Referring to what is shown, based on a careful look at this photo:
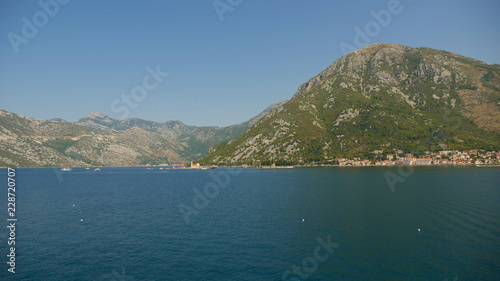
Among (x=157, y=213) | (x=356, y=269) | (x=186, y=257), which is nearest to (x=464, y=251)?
(x=356, y=269)

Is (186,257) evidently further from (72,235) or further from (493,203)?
(493,203)

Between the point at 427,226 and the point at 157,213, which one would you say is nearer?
the point at 427,226

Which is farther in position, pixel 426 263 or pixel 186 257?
pixel 186 257

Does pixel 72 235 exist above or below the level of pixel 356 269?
above

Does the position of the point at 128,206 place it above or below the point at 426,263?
above

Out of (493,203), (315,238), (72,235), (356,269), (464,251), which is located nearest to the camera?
(356,269)

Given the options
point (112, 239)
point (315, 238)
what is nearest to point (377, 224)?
point (315, 238)

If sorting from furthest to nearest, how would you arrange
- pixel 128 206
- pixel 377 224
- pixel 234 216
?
pixel 128 206 → pixel 234 216 → pixel 377 224

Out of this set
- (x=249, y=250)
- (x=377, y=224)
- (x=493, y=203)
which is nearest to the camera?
(x=249, y=250)

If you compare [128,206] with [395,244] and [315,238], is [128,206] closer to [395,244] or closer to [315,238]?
[315,238]
